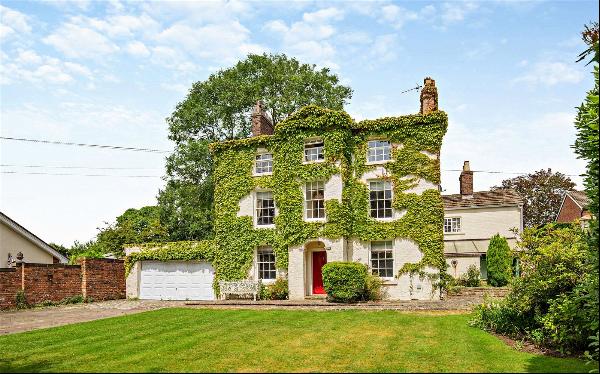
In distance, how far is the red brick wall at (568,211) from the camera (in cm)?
4409

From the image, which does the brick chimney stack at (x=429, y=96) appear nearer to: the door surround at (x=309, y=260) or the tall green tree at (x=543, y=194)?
the door surround at (x=309, y=260)

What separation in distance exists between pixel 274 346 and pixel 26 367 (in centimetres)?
532

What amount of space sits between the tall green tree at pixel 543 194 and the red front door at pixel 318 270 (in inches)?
1310

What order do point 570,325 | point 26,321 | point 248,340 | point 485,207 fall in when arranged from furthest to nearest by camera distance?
point 485,207 → point 26,321 → point 248,340 → point 570,325

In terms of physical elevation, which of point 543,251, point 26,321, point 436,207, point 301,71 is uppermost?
point 301,71

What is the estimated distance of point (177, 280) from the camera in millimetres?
28859

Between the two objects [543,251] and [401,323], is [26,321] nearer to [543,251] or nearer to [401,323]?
[401,323]

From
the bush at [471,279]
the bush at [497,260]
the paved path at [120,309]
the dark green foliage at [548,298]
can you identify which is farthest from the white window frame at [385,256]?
the bush at [497,260]

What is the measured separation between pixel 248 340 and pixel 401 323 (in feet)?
17.4

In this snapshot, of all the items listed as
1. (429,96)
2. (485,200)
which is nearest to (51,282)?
(429,96)

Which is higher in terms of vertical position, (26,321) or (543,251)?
(543,251)

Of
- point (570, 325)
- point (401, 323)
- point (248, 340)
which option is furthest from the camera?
point (401, 323)

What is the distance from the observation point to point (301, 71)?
132 ft

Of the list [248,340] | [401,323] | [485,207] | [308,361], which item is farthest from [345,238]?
[485,207]
